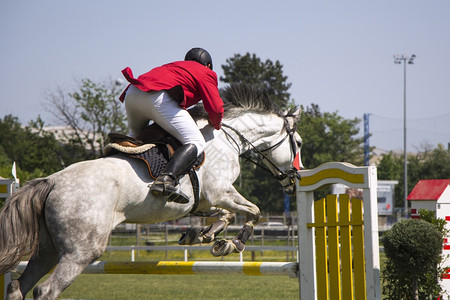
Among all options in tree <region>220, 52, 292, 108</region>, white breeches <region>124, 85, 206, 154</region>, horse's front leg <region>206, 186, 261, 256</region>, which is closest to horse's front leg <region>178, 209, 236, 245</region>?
horse's front leg <region>206, 186, 261, 256</region>

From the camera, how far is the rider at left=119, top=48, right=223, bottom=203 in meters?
4.42

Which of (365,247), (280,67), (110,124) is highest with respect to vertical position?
(280,67)

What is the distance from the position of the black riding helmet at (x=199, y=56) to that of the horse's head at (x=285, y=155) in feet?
3.50

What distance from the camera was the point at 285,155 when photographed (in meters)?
5.56

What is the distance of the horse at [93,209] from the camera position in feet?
12.5

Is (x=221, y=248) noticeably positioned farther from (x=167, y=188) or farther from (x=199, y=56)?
(x=199, y=56)

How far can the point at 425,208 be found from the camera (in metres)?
5.25

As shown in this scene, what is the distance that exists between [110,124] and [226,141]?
23.3 m

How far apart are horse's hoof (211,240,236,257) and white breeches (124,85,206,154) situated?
2.44ft

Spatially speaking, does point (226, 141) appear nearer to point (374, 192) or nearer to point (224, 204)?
point (224, 204)

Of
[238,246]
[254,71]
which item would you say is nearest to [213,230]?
[238,246]

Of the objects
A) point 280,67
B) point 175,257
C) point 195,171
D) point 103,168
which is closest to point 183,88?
point 195,171

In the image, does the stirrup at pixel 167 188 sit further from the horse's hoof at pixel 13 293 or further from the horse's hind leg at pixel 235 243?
the horse's hoof at pixel 13 293

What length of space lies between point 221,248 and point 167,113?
1.11 meters
